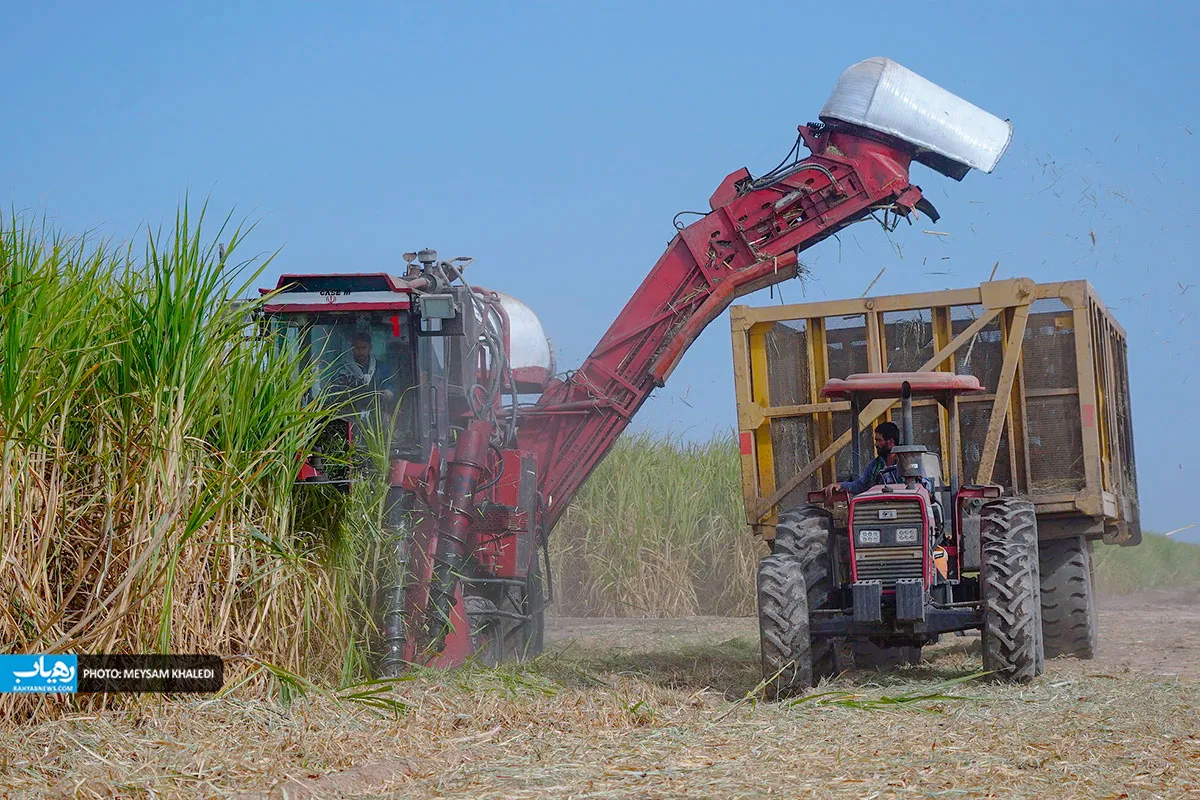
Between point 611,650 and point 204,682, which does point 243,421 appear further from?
point 611,650

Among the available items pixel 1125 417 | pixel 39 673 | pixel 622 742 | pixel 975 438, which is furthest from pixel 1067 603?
pixel 39 673

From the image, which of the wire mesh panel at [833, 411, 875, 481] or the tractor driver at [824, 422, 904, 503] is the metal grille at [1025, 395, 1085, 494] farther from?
the tractor driver at [824, 422, 904, 503]

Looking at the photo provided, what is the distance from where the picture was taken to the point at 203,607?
640 centimetres

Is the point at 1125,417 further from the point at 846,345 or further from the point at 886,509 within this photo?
the point at 886,509

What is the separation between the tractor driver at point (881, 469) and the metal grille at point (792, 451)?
1334 millimetres

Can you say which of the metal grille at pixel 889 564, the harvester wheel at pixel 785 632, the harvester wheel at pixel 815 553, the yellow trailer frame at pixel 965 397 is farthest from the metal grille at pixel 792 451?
the harvester wheel at pixel 785 632

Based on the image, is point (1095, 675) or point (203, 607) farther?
point (1095, 675)

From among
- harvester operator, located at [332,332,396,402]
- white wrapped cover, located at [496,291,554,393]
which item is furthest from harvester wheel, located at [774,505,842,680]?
white wrapped cover, located at [496,291,554,393]

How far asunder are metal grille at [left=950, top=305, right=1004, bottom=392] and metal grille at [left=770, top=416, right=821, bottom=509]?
4.01 feet

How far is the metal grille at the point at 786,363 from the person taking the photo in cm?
1023

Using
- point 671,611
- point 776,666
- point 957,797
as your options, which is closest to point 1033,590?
point 776,666

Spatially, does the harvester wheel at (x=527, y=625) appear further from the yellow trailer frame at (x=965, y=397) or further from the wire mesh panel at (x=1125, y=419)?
the wire mesh panel at (x=1125, y=419)

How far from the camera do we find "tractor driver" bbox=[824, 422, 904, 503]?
27.8 ft

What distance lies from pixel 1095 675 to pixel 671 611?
759cm
